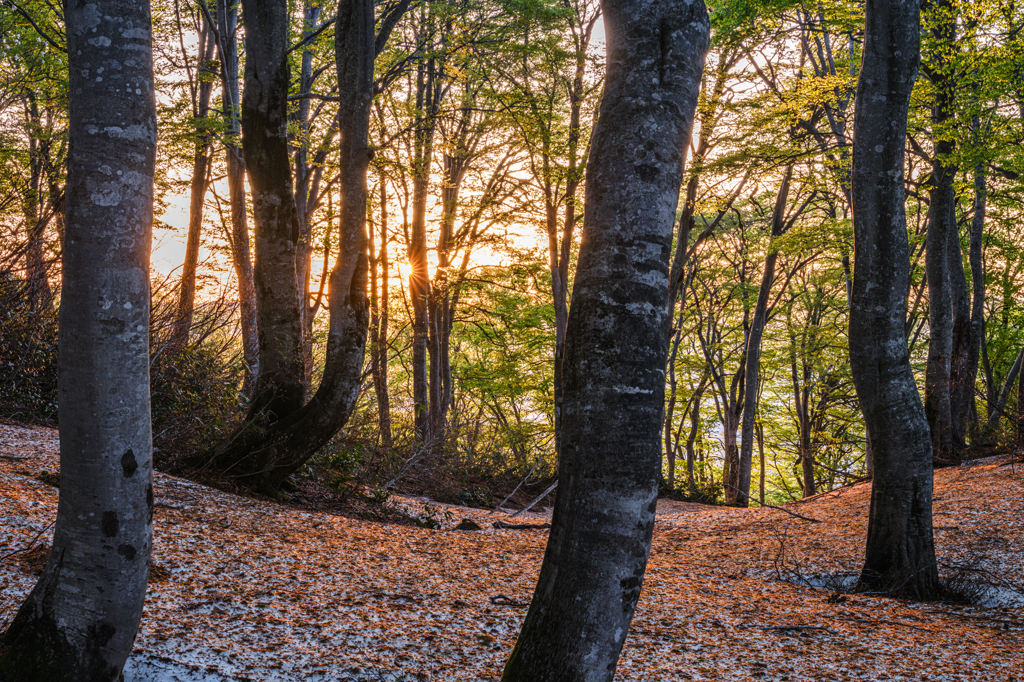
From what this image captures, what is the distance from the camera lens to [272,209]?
633cm

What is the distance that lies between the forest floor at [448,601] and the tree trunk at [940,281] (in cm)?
280

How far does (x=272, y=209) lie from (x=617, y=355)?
17.3 feet

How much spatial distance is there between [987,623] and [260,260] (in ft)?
23.1

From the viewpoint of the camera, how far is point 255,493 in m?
6.32

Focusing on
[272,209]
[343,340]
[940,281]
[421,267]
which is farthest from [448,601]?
[421,267]

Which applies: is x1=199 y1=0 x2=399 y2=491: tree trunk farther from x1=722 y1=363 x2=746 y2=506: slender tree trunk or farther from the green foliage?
x1=722 y1=363 x2=746 y2=506: slender tree trunk

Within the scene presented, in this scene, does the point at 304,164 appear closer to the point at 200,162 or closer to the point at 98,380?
the point at 200,162

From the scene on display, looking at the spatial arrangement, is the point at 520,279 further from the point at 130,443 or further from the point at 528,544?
the point at 130,443

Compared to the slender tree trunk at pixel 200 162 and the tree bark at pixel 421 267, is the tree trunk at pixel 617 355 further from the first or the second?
the tree bark at pixel 421 267

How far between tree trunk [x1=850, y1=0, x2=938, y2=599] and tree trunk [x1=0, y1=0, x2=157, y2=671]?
539cm

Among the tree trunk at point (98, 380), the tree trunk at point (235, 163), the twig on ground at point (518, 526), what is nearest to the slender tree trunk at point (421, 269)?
the tree trunk at point (235, 163)

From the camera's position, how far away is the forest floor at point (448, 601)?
3.04 m

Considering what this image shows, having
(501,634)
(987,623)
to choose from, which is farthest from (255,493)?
(987,623)

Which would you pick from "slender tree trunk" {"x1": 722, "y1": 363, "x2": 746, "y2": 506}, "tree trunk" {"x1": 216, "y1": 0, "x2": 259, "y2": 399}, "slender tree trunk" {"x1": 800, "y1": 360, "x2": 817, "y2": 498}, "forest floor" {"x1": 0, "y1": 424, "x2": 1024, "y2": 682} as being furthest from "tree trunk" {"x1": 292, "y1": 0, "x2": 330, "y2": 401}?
"slender tree trunk" {"x1": 800, "y1": 360, "x2": 817, "y2": 498}
